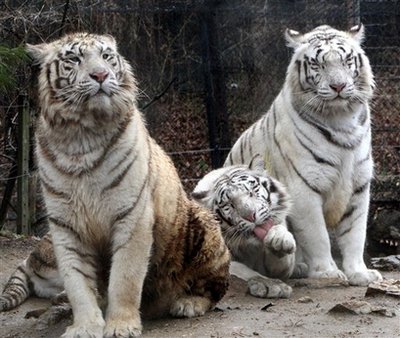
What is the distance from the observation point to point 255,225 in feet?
19.8

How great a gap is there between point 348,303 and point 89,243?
4.76ft

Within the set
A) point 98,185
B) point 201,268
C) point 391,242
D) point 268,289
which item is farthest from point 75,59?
point 391,242

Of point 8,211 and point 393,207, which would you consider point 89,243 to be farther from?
point 393,207

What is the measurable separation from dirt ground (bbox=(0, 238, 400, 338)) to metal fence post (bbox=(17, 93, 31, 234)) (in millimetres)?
2300

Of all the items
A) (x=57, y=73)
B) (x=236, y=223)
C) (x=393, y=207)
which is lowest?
(x=393, y=207)

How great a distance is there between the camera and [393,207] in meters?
8.72

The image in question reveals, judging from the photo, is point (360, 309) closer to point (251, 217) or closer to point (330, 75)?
point (251, 217)

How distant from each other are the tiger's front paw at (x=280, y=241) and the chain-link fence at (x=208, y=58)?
8.81ft

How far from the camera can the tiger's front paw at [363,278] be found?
6141mm

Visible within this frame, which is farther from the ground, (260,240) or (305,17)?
(305,17)

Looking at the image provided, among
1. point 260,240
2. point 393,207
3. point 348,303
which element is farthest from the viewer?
point 393,207

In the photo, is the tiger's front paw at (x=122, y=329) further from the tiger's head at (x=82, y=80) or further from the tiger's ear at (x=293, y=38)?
the tiger's ear at (x=293, y=38)

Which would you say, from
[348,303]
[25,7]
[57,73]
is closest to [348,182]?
[348,303]

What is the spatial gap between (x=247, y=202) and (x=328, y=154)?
70cm
